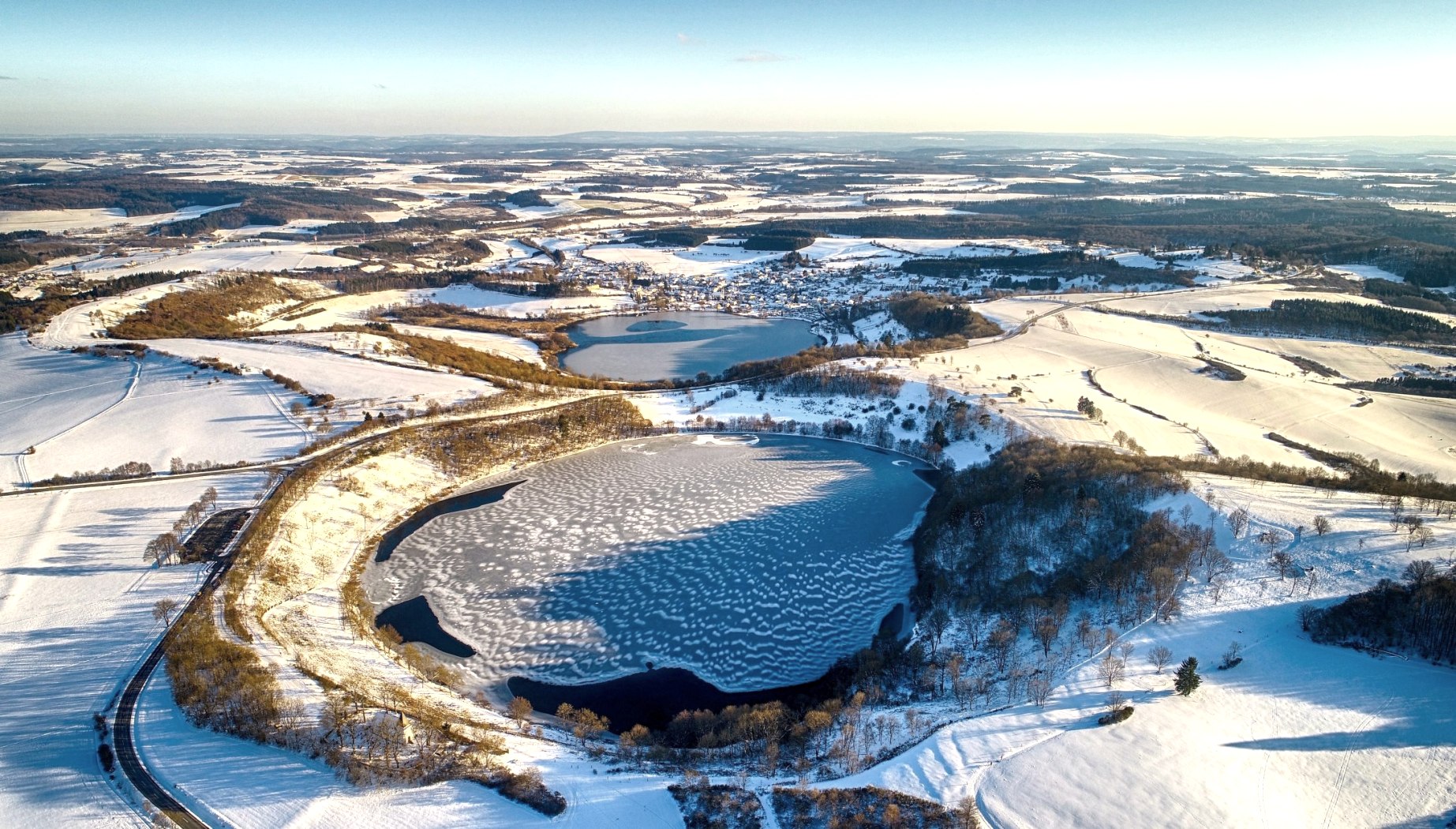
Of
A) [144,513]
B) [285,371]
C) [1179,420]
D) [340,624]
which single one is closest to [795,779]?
[340,624]

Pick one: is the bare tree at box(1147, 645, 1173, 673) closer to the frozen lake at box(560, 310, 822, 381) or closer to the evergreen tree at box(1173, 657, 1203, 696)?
the evergreen tree at box(1173, 657, 1203, 696)

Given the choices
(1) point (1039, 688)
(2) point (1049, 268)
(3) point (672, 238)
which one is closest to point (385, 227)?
(3) point (672, 238)

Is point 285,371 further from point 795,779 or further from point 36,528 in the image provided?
point 795,779

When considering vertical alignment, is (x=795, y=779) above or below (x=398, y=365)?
below

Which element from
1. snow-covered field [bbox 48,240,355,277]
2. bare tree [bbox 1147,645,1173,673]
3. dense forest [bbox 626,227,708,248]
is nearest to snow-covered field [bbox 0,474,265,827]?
bare tree [bbox 1147,645,1173,673]

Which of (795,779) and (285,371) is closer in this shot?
(795,779)

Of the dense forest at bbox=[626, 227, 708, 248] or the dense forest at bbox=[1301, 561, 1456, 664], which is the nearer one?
the dense forest at bbox=[1301, 561, 1456, 664]
